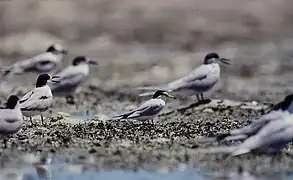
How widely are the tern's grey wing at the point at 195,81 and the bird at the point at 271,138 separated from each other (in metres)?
3.43

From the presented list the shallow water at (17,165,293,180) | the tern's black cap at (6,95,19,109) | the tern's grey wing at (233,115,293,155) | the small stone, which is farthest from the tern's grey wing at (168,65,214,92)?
the shallow water at (17,165,293,180)

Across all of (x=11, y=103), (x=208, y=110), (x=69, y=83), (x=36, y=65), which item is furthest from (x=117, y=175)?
(x=36, y=65)

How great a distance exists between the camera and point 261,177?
743cm

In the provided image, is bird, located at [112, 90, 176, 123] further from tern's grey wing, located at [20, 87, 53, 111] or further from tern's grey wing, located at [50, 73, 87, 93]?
tern's grey wing, located at [50, 73, 87, 93]

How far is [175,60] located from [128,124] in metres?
6.07

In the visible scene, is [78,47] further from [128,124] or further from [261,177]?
[261,177]

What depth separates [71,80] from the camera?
12359mm

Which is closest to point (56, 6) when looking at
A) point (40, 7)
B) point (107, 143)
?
point (40, 7)

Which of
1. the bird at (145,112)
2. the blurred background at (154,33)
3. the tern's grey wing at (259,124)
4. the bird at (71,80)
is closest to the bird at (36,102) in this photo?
the bird at (145,112)

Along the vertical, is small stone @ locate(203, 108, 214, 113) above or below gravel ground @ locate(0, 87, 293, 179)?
above

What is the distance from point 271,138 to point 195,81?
3628 millimetres

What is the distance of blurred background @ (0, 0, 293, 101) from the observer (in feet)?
51.5

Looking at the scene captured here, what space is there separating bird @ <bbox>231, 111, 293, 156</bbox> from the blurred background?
266 inches

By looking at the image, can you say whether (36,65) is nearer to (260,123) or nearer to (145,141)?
(145,141)
